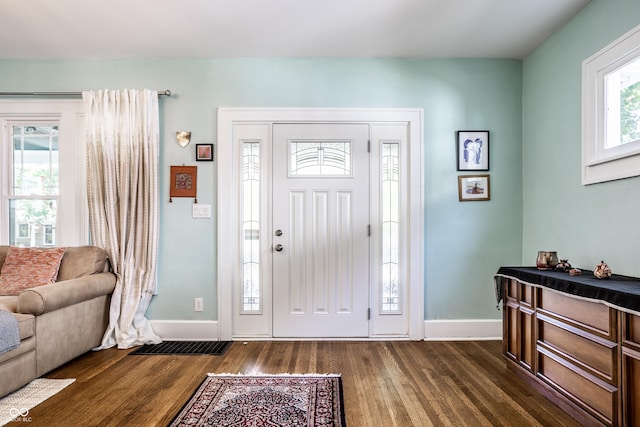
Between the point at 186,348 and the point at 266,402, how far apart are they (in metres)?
1.34

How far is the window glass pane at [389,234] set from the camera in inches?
144

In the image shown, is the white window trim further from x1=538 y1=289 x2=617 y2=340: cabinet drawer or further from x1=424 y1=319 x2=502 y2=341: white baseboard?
x1=538 y1=289 x2=617 y2=340: cabinet drawer

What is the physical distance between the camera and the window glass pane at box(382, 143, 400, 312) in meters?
3.66

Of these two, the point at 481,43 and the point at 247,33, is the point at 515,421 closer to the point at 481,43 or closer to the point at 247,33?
the point at 481,43

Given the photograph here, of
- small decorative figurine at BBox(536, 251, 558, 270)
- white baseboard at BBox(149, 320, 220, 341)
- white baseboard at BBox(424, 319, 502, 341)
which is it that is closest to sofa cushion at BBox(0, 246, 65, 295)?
white baseboard at BBox(149, 320, 220, 341)

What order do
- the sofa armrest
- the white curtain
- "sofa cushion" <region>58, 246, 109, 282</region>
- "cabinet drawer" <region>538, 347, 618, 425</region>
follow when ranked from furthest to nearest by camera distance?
the white curtain
"sofa cushion" <region>58, 246, 109, 282</region>
the sofa armrest
"cabinet drawer" <region>538, 347, 618, 425</region>

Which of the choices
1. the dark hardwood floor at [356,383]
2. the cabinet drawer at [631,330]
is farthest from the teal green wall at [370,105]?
the cabinet drawer at [631,330]

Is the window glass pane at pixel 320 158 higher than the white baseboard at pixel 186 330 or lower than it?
higher

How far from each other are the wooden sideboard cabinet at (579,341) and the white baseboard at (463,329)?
0.77 meters

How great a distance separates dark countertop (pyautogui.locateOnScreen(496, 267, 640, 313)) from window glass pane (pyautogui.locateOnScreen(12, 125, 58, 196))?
4104 mm

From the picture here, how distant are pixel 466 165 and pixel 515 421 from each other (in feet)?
7.29

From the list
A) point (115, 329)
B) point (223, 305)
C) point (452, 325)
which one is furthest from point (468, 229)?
point (115, 329)

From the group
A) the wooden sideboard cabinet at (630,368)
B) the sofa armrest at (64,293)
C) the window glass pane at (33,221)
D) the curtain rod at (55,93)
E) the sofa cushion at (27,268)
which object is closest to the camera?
the wooden sideboard cabinet at (630,368)

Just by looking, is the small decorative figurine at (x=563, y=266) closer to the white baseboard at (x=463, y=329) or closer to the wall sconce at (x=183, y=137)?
the white baseboard at (x=463, y=329)
